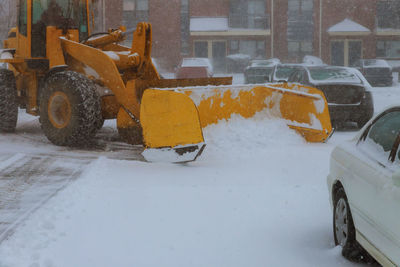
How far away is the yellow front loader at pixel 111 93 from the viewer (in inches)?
353

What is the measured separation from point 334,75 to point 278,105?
371 cm

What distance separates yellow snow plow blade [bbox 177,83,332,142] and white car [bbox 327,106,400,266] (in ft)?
16.6

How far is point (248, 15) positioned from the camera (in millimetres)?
48281

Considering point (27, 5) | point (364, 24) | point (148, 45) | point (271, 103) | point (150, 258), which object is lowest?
point (150, 258)

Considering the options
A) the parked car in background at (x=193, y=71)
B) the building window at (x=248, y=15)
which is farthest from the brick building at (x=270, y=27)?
the parked car in background at (x=193, y=71)

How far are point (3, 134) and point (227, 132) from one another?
495 centimetres

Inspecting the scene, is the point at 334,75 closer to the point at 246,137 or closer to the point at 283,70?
the point at 246,137

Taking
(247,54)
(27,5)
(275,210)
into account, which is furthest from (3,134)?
(247,54)

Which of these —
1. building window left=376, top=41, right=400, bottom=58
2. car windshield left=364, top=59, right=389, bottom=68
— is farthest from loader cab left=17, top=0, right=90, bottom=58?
building window left=376, top=41, right=400, bottom=58

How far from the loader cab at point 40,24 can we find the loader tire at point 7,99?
1.67 feet

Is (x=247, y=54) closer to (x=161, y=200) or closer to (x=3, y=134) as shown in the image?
(x=3, y=134)

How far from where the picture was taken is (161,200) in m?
6.97

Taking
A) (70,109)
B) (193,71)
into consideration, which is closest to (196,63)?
(193,71)

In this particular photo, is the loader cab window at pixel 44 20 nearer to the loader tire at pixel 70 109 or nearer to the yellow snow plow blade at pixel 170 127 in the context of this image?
the loader tire at pixel 70 109
